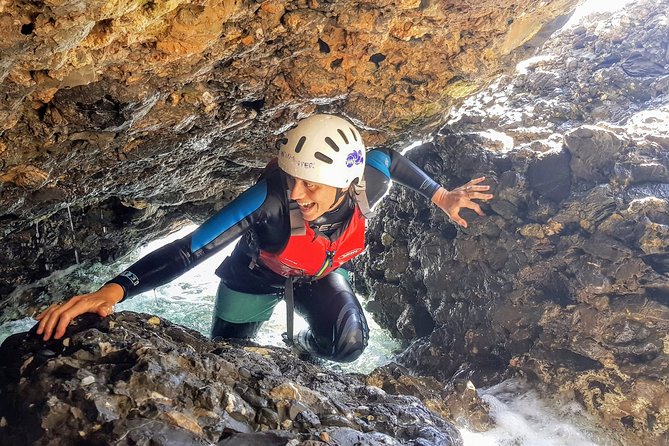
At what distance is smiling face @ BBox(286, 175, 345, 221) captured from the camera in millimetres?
4168

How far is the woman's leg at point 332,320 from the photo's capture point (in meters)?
4.74

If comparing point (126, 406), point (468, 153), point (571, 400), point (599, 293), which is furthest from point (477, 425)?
point (468, 153)

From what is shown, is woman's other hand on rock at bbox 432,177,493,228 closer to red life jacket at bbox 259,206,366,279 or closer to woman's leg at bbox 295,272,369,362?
red life jacket at bbox 259,206,366,279

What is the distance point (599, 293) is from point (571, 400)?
0.94 meters

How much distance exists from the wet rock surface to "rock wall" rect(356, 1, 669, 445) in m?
1.97

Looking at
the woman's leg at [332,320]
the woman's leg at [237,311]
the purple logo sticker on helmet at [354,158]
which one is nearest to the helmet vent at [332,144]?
the purple logo sticker on helmet at [354,158]

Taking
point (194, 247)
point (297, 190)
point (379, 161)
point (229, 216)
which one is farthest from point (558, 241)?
point (194, 247)

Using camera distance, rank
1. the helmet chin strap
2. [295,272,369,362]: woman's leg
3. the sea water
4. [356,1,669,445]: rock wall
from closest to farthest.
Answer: the sea water → [356,1,669,445]: rock wall → the helmet chin strap → [295,272,369,362]: woman's leg

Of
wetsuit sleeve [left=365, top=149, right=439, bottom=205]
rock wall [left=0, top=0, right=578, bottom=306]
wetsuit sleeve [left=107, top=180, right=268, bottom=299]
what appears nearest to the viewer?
rock wall [left=0, top=0, right=578, bottom=306]

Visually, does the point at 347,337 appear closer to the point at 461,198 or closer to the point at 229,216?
the point at 229,216

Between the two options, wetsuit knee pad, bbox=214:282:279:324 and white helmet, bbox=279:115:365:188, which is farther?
wetsuit knee pad, bbox=214:282:279:324

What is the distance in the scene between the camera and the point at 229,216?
383 centimetres

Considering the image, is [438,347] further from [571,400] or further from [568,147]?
[568,147]

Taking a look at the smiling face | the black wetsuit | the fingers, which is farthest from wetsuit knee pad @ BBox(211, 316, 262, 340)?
the fingers
